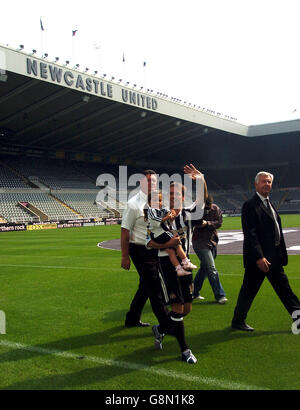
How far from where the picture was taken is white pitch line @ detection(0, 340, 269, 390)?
11.7ft

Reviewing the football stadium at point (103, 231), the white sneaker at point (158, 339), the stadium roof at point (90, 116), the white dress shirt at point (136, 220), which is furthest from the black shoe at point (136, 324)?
the stadium roof at point (90, 116)

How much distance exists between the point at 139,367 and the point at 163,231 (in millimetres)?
1442

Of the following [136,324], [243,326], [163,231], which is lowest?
[136,324]

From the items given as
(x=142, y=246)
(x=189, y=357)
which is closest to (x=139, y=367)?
(x=189, y=357)

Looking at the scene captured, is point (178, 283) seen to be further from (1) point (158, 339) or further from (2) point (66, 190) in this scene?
(2) point (66, 190)

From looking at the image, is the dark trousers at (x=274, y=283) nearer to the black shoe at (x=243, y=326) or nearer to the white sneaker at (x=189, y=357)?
the black shoe at (x=243, y=326)

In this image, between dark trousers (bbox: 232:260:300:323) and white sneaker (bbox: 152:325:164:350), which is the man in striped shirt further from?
dark trousers (bbox: 232:260:300:323)

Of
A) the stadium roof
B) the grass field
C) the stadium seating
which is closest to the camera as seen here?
the grass field

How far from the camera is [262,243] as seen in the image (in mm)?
4988

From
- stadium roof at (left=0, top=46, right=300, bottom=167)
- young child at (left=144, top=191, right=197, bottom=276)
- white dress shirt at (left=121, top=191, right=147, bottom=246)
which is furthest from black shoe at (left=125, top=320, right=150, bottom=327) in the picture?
stadium roof at (left=0, top=46, right=300, bottom=167)

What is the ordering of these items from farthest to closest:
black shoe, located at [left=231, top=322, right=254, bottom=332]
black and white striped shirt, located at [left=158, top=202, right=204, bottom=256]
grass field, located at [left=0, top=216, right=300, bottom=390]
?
1. black shoe, located at [left=231, top=322, right=254, bottom=332]
2. black and white striped shirt, located at [left=158, top=202, right=204, bottom=256]
3. grass field, located at [left=0, top=216, right=300, bottom=390]

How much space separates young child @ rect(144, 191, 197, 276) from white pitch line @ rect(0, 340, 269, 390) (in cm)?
100

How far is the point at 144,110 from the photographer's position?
3931cm
